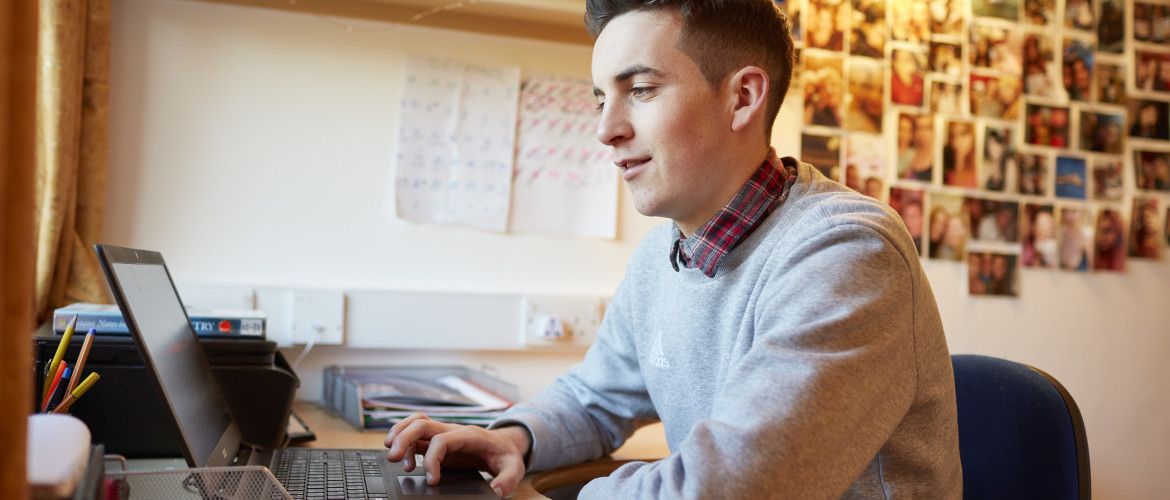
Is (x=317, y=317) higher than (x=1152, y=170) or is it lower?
lower

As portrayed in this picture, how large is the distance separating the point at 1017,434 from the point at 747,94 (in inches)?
21.9

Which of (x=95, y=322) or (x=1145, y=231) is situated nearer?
(x=95, y=322)

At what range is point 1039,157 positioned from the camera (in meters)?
2.04

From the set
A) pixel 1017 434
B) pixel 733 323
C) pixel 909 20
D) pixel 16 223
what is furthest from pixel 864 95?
pixel 16 223

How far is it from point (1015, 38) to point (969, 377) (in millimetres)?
1303

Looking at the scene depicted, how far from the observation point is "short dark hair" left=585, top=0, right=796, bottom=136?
0.94 meters

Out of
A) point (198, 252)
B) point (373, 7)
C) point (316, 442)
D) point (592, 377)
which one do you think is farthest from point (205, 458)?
point (373, 7)

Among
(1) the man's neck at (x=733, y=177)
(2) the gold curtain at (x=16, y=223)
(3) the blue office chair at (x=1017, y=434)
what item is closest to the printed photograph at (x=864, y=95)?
(3) the blue office chair at (x=1017, y=434)

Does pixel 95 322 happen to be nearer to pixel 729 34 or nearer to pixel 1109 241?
pixel 729 34

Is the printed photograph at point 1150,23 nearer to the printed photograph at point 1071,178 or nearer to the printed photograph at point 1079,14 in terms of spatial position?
the printed photograph at point 1079,14

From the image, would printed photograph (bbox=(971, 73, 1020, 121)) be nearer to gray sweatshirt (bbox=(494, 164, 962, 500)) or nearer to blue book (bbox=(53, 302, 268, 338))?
gray sweatshirt (bbox=(494, 164, 962, 500))

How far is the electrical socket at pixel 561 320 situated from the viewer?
1.69 meters

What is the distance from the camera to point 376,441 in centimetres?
121

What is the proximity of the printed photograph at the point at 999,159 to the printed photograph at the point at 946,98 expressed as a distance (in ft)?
0.34
